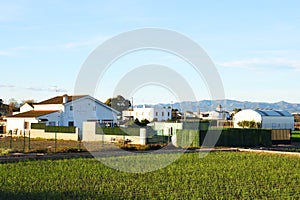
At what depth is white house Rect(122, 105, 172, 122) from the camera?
70.1 m

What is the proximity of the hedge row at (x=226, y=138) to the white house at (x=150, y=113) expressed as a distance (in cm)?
3777

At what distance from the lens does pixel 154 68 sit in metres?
29.0

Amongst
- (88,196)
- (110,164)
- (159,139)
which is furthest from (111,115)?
(88,196)

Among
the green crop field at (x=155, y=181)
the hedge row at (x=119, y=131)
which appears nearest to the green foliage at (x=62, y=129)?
the hedge row at (x=119, y=131)

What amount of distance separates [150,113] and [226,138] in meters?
39.6

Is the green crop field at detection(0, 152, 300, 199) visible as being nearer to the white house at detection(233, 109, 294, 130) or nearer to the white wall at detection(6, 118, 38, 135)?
the white wall at detection(6, 118, 38, 135)

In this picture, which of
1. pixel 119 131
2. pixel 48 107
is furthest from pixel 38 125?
pixel 119 131

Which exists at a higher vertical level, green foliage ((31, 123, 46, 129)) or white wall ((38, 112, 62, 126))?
white wall ((38, 112, 62, 126))

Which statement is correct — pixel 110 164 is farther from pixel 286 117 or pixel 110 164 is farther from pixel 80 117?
pixel 286 117

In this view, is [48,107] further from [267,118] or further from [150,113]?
[150,113]

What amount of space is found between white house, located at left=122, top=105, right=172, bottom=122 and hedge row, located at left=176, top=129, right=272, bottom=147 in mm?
37768

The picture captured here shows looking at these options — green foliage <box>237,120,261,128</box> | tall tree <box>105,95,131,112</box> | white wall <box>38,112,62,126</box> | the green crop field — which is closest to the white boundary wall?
white wall <box>38,112,62,126</box>

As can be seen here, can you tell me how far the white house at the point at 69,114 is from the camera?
146 ft

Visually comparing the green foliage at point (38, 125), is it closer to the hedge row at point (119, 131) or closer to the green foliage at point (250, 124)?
the hedge row at point (119, 131)
